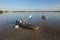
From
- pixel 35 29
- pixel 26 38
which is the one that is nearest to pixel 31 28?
pixel 35 29

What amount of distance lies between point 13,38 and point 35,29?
771 centimetres

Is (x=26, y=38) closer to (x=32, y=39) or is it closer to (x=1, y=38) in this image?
(x=32, y=39)

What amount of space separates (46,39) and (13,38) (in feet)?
18.3

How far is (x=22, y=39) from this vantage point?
22.3 metres

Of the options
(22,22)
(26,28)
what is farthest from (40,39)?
(22,22)

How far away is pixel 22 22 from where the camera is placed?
111 ft

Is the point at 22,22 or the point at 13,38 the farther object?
the point at 22,22

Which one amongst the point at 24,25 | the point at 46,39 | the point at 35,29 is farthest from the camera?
the point at 24,25

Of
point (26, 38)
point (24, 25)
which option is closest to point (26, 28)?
point (24, 25)

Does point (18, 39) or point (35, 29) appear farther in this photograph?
point (35, 29)

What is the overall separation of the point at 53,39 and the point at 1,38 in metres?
8.71

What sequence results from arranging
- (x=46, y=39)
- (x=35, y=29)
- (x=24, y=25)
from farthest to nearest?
(x=24, y=25)
(x=35, y=29)
(x=46, y=39)

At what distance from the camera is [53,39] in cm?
2230

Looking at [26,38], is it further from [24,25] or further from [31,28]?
[24,25]
